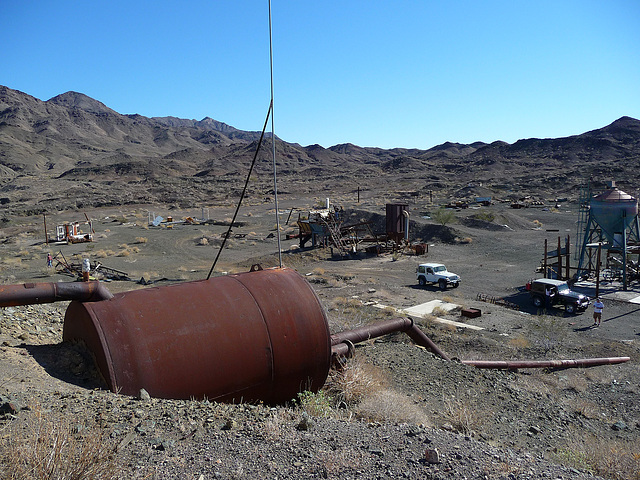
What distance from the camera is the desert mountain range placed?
266 ft

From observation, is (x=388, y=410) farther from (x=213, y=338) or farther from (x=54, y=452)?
(x=54, y=452)

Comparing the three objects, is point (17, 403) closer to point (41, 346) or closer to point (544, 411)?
point (41, 346)

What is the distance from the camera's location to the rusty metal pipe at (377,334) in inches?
383

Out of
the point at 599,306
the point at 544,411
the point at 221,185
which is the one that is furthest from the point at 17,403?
the point at 221,185

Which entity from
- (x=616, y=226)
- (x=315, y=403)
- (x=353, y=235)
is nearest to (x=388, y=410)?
(x=315, y=403)

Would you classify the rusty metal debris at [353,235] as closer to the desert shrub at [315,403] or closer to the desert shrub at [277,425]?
the desert shrub at [315,403]

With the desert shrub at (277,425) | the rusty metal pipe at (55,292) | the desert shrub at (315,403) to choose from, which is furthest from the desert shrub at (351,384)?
the rusty metal pipe at (55,292)

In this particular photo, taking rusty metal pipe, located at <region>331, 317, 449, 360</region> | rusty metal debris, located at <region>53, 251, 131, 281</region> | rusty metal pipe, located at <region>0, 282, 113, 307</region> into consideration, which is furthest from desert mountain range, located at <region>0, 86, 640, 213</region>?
rusty metal pipe, located at <region>0, 282, 113, 307</region>

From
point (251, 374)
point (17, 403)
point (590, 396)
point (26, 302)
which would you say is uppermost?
point (26, 302)

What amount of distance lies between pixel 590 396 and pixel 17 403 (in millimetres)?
11673

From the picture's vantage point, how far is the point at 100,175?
371 feet

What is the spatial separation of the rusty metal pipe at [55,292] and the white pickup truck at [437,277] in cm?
1978

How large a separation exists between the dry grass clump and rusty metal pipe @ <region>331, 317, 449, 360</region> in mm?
5181

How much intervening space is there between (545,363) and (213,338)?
379 inches
